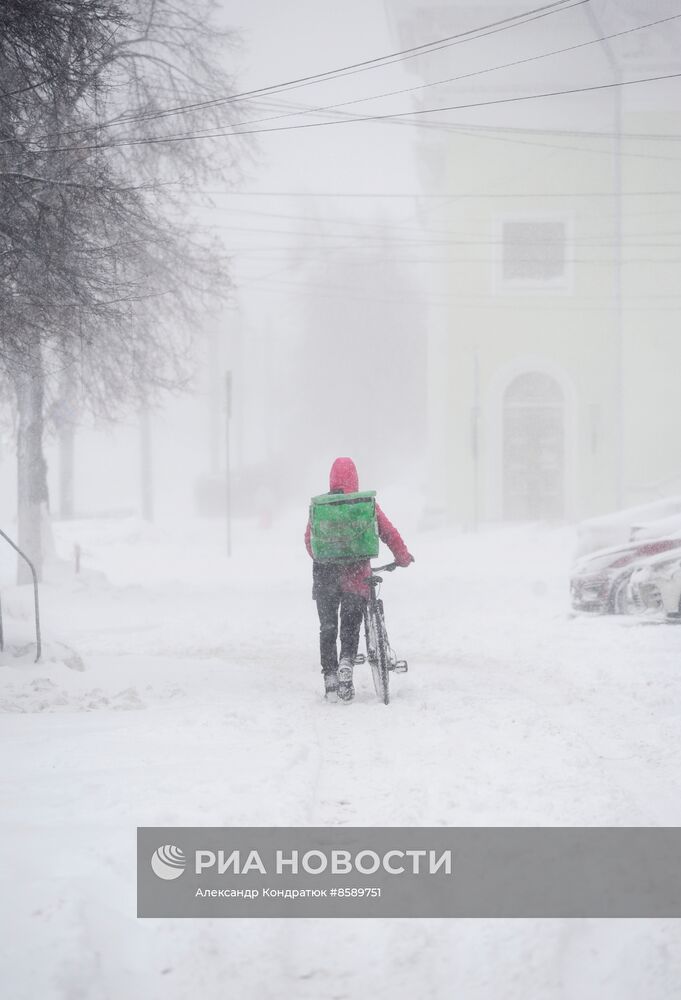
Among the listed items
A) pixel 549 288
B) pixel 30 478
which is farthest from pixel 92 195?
pixel 549 288

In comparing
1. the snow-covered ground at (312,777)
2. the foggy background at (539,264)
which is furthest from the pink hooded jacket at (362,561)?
the foggy background at (539,264)

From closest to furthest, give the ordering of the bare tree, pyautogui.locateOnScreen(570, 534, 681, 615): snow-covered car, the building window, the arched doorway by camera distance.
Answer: the bare tree, pyautogui.locateOnScreen(570, 534, 681, 615): snow-covered car, the building window, the arched doorway

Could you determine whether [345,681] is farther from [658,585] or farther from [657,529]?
[657,529]

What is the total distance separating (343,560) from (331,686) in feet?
3.23

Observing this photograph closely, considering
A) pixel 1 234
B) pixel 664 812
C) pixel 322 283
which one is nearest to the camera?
pixel 664 812

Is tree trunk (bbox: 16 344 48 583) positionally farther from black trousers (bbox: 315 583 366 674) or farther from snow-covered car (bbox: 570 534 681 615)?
black trousers (bbox: 315 583 366 674)

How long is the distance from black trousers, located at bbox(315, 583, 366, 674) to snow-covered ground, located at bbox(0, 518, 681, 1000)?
42 centimetres

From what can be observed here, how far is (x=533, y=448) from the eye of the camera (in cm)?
2612

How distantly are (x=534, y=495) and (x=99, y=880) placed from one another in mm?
23350

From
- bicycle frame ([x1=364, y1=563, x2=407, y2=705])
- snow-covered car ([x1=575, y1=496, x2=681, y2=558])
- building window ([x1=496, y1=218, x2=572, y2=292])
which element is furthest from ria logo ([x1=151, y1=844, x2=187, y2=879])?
building window ([x1=496, y1=218, x2=572, y2=292])

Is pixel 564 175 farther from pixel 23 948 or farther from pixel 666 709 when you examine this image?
pixel 23 948

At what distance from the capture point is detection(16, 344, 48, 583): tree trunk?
1627 centimetres

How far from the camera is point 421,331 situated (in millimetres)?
48844

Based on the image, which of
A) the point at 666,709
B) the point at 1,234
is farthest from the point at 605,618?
the point at 1,234
